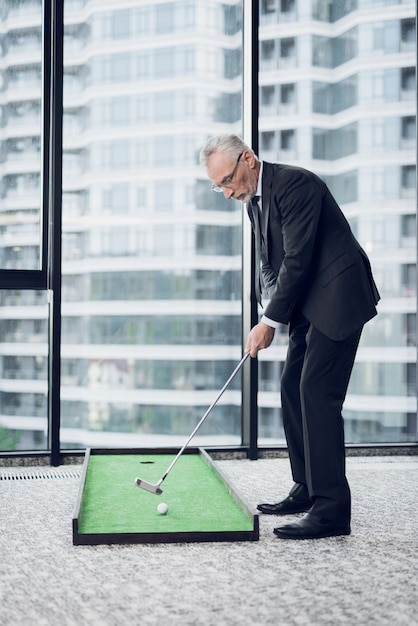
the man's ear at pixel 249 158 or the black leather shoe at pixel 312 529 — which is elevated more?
the man's ear at pixel 249 158

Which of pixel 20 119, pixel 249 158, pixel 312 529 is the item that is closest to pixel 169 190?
pixel 20 119

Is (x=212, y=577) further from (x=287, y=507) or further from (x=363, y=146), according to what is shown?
(x=363, y=146)

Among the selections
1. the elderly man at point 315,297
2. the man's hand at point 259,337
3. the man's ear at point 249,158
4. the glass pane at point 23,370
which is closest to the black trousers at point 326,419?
the elderly man at point 315,297

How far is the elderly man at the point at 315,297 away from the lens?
94.5 inches

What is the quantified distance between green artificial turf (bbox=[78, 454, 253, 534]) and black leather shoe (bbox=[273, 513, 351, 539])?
0.12 m

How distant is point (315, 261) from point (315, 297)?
119 millimetres

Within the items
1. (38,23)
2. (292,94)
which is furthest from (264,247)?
(38,23)

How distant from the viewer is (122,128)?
3.71 metres

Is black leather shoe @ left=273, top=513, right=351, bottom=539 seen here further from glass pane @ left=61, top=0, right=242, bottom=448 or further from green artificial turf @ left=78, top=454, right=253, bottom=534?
glass pane @ left=61, top=0, right=242, bottom=448

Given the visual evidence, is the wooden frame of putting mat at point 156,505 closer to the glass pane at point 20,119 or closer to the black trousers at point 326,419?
the black trousers at point 326,419

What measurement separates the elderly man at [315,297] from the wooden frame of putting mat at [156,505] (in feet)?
0.67

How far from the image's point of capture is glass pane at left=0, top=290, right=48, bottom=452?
11.8 feet

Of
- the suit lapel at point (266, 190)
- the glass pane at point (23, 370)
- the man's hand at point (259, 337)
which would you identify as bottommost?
the glass pane at point (23, 370)

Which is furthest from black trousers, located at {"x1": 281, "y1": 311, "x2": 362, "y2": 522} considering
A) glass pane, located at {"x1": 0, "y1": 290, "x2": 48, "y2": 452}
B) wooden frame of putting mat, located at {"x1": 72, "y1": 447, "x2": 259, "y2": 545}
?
glass pane, located at {"x1": 0, "y1": 290, "x2": 48, "y2": 452}
